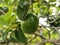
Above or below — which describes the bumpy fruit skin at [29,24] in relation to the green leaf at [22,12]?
below

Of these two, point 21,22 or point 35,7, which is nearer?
point 21,22

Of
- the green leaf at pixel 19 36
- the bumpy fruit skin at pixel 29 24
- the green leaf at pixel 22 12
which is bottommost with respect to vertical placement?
the green leaf at pixel 19 36

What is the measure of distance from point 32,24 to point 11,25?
0.07m

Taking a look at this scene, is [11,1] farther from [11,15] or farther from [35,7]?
[11,15]

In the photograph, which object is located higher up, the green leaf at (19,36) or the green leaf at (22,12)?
the green leaf at (22,12)

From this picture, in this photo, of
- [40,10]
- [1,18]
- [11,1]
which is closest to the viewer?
[1,18]

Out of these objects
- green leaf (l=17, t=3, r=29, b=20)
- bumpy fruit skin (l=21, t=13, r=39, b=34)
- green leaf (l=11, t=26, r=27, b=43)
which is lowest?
green leaf (l=11, t=26, r=27, b=43)

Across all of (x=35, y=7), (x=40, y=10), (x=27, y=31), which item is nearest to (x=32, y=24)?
(x=27, y=31)

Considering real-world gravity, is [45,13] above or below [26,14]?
below

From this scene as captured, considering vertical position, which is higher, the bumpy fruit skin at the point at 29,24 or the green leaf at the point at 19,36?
the bumpy fruit skin at the point at 29,24

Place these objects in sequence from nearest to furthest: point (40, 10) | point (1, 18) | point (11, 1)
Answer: point (1, 18), point (11, 1), point (40, 10)

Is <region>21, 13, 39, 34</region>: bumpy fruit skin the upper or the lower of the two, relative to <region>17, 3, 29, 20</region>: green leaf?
lower

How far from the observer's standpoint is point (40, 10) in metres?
1.10

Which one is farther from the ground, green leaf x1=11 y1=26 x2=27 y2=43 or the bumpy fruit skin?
the bumpy fruit skin
